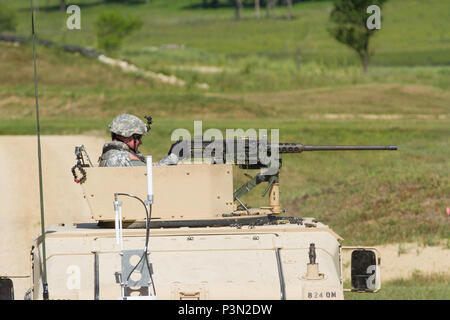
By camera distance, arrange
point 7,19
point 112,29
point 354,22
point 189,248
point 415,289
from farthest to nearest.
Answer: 1. point 7,19
2. point 112,29
3. point 354,22
4. point 415,289
5. point 189,248

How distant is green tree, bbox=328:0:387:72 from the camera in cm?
6731

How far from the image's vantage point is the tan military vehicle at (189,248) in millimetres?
8852

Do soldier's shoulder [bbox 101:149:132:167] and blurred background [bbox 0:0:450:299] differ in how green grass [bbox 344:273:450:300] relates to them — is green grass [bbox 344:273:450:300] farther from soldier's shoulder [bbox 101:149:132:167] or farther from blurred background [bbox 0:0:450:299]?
soldier's shoulder [bbox 101:149:132:167]

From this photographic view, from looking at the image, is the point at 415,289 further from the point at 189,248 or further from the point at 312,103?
the point at 312,103

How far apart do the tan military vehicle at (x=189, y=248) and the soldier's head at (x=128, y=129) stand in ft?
2.02

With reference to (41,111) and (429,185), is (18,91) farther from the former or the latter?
(429,185)

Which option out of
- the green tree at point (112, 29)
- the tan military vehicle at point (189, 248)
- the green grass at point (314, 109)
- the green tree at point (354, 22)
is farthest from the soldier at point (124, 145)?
the green tree at point (112, 29)

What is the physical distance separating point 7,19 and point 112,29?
72.9ft

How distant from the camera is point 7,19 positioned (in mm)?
100938

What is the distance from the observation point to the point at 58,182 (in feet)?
93.7

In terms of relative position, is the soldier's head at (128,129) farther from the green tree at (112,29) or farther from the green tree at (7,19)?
the green tree at (7,19)

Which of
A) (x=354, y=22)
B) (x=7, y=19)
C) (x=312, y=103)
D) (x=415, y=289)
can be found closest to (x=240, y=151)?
(x=415, y=289)
